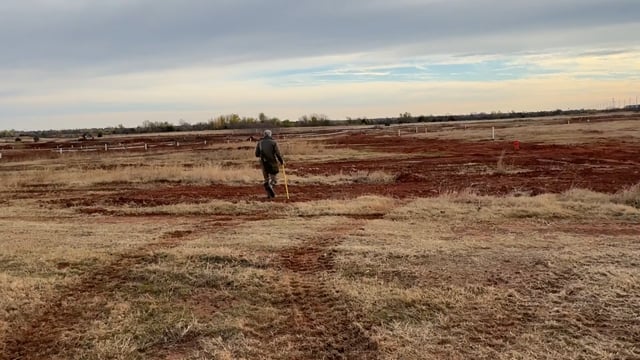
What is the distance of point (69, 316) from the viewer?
689 cm

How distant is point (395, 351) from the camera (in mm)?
5637

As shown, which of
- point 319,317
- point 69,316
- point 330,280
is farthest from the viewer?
point 330,280

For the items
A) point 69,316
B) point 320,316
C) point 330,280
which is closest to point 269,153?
point 330,280

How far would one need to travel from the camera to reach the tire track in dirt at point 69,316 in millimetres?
6184

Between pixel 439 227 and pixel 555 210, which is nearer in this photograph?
pixel 439 227

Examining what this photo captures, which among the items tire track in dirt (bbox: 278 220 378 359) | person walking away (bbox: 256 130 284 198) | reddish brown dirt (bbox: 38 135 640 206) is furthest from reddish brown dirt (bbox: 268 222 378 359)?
reddish brown dirt (bbox: 38 135 640 206)

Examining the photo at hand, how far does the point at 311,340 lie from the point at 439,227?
18.6 feet

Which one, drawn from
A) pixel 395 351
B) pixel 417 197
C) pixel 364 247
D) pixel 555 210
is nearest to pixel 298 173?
pixel 417 197

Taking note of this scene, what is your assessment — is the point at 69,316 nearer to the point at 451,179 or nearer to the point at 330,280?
Answer: the point at 330,280

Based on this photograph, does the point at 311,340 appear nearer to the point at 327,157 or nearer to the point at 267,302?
the point at 267,302

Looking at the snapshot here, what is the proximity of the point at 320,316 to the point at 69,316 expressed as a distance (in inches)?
111

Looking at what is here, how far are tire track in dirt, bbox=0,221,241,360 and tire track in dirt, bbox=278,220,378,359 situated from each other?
211 centimetres

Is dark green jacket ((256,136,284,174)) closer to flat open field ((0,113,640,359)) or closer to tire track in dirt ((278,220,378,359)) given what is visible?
flat open field ((0,113,640,359))

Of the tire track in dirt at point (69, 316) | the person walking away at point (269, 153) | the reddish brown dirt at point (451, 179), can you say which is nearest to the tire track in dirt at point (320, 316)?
the tire track in dirt at point (69, 316)
